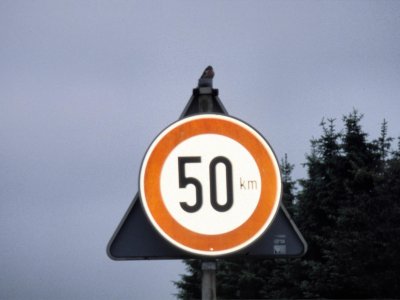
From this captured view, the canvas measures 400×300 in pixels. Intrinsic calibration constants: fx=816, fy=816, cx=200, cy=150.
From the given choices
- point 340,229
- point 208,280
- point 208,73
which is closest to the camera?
point 208,280

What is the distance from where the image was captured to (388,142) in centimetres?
3778

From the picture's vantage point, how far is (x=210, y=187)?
2.58 meters

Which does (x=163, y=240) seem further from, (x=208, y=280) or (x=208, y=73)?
(x=208, y=73)

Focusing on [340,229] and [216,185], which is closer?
[216,185]

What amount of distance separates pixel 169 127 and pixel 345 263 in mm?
27682

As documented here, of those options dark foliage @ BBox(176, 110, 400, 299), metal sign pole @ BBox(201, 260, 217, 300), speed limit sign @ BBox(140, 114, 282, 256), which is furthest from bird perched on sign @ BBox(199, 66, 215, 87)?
dark foliage @ BBox(176, 110, 400, 299)

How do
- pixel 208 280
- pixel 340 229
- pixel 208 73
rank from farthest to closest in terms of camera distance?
pixel 340 229, pixel 208 73, pixel 208 280

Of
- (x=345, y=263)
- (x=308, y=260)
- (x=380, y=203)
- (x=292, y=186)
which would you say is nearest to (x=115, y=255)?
(x=380, y=203)

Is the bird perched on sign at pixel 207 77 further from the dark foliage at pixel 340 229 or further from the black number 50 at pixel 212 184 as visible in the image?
the dark foliage at pixel 340 229

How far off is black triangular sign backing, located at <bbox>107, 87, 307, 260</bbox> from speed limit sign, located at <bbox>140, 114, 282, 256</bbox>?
0.27ft

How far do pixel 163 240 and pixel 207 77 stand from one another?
0.59 metres

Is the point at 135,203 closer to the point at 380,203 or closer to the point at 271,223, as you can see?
the point at 271,223

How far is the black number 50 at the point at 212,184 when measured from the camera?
256 cm

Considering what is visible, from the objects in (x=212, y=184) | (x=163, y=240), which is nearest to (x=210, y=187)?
(x=212, y=184)
